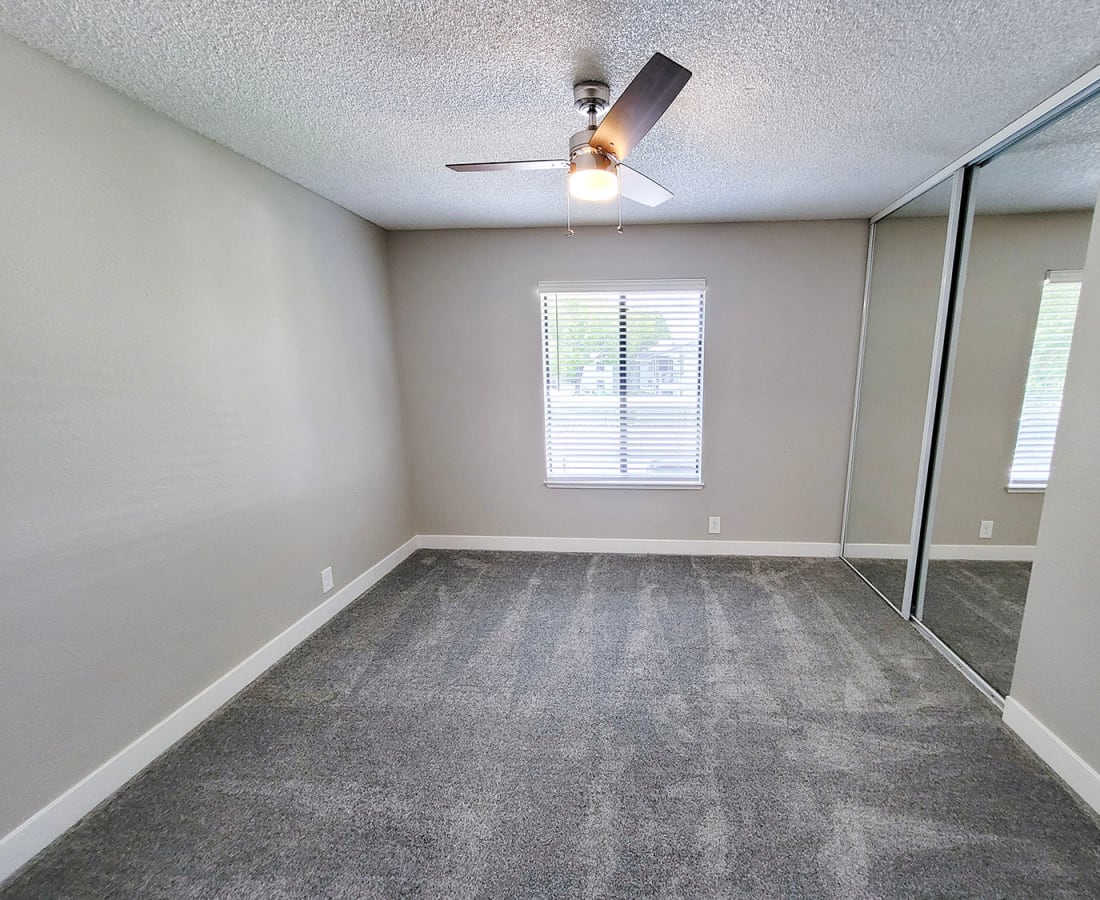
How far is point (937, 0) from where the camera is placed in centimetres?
118

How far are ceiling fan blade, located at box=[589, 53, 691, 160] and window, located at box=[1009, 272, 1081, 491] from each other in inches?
70.4

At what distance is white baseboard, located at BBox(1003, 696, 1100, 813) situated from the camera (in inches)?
56.1

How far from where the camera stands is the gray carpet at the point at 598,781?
126 centimetres

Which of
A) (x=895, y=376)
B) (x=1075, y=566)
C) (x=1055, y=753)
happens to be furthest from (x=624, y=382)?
(x=1055, y=753)

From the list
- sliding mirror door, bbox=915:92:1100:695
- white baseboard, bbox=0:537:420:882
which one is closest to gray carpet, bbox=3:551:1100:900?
white baseboard, bbox=0:537:420:882

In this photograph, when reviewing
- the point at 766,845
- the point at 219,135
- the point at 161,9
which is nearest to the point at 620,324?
the point at 219,135

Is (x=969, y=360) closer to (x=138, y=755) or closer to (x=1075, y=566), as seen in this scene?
(x=1075, y=566)

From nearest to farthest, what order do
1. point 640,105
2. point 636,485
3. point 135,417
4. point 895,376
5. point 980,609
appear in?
1. point 640,105
2. point 135,417
3. point 980,609
4. point 895,376
5. point 636,485

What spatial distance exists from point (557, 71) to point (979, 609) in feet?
10.3

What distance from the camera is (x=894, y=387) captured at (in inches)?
108

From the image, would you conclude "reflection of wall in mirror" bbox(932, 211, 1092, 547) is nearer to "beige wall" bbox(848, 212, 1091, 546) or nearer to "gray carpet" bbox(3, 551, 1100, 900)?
"beige wall" bbox(848, 212, 1091, 546)

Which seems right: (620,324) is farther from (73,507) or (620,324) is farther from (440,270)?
(73,507)

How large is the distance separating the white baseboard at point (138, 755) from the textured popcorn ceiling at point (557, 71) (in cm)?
226

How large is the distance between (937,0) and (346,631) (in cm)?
335
